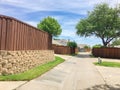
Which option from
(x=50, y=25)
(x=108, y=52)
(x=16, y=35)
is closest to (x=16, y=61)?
(x=16, y=35)

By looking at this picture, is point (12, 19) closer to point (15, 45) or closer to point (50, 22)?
point (15, 45)

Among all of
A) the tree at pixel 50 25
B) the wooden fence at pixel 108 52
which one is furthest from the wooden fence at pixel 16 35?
the tree at pixel 50 25

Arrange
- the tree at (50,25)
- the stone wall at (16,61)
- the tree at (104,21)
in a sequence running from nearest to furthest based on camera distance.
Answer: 1. the stone wall at (16,61)
2. the tree at (104,21)
3. the tree at (50,25)

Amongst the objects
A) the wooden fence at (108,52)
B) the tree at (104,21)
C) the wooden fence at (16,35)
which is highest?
the tree at (104,21)

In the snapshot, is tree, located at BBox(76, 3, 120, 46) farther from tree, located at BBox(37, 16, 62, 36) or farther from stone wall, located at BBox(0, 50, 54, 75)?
stone wall, located at BBox(0, 50, 54, 75)

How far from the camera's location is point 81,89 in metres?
11.5

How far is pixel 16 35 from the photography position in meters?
15.1

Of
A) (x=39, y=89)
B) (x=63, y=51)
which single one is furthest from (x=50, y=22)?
(x=39, y=89)

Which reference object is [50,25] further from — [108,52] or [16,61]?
[16,61]

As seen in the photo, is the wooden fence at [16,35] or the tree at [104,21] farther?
the tree at [104,21]

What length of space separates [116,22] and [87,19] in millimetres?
6207

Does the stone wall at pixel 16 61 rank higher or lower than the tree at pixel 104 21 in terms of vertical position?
lower

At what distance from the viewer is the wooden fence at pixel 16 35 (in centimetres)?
1366

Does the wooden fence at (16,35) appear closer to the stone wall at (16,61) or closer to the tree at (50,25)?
the stone wall at (16,61)
